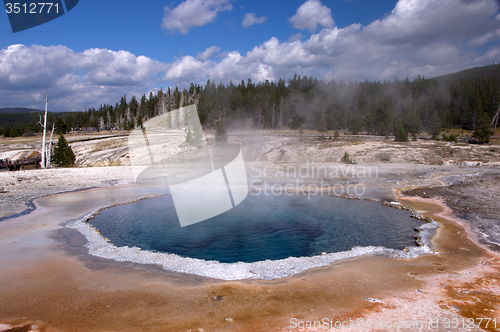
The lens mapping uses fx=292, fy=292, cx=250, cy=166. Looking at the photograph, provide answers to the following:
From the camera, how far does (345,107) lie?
70500 millimetres

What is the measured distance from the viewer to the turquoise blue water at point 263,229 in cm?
803

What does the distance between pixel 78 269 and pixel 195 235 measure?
362 cm

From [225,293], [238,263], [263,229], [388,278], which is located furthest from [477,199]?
[225,293]

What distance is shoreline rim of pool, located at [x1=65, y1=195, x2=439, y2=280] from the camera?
235 inches

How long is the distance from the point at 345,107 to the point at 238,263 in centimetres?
7003

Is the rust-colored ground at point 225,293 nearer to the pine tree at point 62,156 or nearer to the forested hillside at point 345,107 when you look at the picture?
the pine tree at point 62,156

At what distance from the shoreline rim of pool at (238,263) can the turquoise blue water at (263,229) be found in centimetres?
67

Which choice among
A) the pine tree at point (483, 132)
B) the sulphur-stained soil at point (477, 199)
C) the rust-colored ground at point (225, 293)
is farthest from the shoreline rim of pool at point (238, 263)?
the pine tree at point (483, 132)

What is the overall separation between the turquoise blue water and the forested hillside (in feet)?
112

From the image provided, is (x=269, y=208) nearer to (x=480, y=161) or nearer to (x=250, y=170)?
(x=250, y=170)

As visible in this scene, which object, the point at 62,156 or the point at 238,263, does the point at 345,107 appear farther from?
the point at 238,263

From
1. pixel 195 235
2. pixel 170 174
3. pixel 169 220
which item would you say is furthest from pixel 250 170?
pixel 195 235

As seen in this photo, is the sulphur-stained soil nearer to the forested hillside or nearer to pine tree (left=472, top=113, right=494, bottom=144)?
pine tree (left=472, top=113, right=494, bottom=144)

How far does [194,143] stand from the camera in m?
29.1
